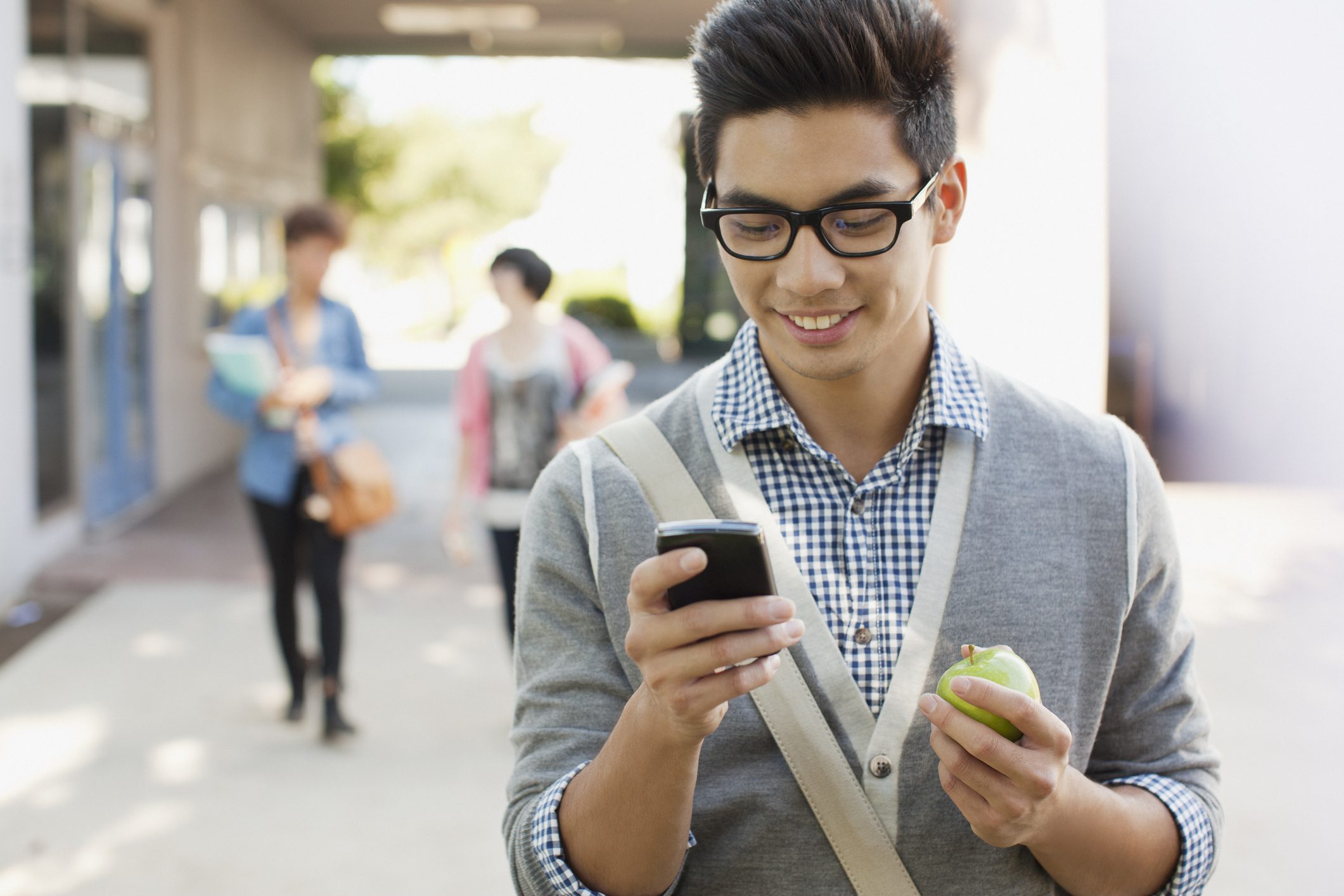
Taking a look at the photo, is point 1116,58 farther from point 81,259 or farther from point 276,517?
point 81,259

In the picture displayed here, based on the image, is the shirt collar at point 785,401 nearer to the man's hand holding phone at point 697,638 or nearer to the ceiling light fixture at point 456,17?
the man's hand holding phone at point 697,638

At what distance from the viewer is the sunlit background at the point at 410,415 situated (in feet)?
14.5

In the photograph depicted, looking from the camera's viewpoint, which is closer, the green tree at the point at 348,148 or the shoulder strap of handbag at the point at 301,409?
the shoulder strap of handbag at the point at 301,409

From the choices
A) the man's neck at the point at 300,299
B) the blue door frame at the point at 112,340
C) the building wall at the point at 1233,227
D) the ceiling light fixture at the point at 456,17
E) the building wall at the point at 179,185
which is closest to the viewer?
the man's neck at the point at 300,299

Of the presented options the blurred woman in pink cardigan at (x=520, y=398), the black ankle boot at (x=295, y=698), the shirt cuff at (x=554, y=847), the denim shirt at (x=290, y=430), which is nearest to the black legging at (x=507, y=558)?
the blurred woman in pink cardigan at (x=520, y=398)

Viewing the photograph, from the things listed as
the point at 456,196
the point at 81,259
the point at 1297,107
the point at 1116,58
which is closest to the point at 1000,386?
the point at 1297,107

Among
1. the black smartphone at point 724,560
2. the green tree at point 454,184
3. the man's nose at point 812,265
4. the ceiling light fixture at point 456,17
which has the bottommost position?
the black smartphone at point 724,560

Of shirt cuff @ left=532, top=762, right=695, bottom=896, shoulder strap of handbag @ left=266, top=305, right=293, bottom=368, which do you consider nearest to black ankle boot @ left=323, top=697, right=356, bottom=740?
shoulder strap of handbag @ left=266, top=305, right=293, bottom=368

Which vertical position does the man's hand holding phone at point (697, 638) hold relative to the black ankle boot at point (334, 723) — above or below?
above

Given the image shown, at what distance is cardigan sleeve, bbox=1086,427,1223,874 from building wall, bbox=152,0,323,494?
11122 mm

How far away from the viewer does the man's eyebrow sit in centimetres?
152

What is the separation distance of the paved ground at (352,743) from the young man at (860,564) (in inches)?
113

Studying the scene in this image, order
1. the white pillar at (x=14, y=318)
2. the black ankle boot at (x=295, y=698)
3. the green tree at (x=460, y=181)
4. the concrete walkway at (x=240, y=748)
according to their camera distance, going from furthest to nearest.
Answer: the green tree at (x=460, y=181) → the white pillar at (x=14, y=318) → the black ankle boot at (x=295, y=698) → the concrete walkway at (x=240, y=748)

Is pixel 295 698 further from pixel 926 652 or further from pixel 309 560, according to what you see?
pixel 926 652
